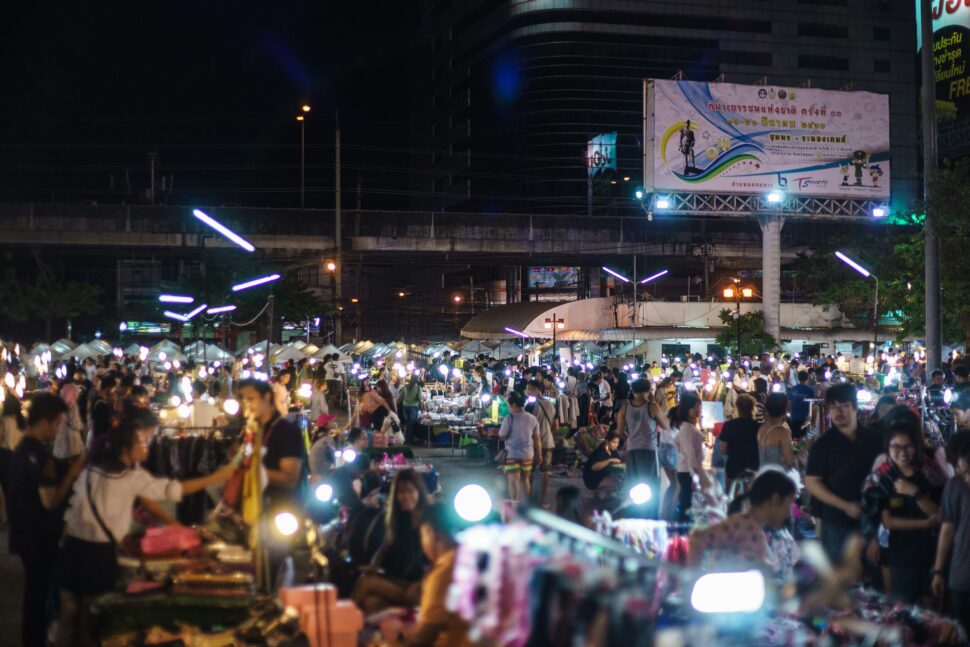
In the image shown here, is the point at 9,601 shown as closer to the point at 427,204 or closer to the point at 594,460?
the point at 594,460

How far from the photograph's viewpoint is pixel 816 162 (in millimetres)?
37250

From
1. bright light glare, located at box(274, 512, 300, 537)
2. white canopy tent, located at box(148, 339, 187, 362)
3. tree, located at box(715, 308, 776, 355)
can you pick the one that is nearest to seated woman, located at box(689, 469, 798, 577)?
bright light glare, located at box(274, 512, 300, 537)

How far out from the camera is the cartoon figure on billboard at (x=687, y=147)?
34812 mm

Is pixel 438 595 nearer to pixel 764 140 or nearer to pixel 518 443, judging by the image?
pixel 518 443

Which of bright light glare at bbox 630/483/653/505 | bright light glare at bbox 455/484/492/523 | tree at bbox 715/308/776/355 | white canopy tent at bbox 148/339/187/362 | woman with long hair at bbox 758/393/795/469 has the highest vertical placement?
tree at bbox 715/308/776/355

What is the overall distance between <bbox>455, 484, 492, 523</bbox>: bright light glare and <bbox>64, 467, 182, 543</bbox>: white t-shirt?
1.91 meters

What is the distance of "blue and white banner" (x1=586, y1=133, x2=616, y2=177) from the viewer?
283 ft

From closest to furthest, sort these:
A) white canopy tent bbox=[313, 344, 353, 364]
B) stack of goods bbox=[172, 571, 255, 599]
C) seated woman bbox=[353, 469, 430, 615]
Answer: stack of goods bbox=[172, 571, 255, 599], seated woman bbox=[353, 469, 430, 615], white canopy tent bbox=[313, 344, 353, 364]

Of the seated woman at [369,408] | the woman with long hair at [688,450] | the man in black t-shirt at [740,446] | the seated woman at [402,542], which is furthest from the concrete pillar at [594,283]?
the seated woman at [402,542]

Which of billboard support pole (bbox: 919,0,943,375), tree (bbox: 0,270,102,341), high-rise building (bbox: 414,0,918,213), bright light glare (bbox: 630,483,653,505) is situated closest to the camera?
bright light glare (bbox: 630,483,653,505)

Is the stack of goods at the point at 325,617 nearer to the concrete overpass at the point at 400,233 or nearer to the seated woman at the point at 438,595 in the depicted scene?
the seated woman at the point at 438,595

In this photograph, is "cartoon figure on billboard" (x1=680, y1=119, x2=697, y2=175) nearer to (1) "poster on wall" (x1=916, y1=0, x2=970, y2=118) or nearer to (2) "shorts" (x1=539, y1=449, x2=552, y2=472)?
(1) "poster on wall" (x1=916, y1=0, x2=970, y2=118)

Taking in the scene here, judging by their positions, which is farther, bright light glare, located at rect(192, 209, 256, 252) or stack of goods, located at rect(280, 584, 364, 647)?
bright light glare, located at rect(192, 209, 256, 252)

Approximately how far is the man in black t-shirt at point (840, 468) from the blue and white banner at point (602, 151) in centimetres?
7895
